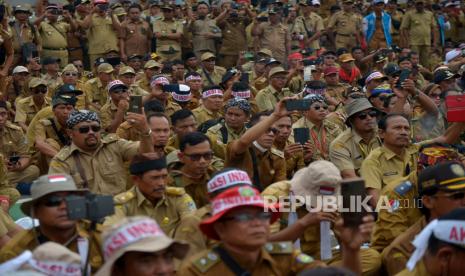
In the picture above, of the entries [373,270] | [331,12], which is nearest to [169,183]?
[373,270]

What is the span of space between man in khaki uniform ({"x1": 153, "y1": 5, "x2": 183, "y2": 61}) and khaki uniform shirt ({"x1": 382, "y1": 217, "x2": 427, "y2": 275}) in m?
12.4

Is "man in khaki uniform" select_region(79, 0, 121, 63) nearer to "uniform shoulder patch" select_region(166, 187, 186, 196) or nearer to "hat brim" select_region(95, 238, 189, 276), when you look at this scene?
"uniform shoulder patch" select_region(166, 187, 186, 196)

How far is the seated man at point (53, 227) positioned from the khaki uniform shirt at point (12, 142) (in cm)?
492

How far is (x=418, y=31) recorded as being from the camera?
66.2ft

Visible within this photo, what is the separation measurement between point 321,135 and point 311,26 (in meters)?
9.95

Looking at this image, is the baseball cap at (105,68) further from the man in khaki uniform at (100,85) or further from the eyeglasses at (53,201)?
the eyeglasses at (53,201)

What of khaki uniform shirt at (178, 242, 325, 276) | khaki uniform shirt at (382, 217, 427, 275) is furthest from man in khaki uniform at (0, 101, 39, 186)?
khaki uniform shirt at (178, 242, 325, 276)

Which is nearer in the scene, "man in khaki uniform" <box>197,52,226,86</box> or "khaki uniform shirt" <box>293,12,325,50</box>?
"man in khaki uniform" <box>197,52,226,86</box>

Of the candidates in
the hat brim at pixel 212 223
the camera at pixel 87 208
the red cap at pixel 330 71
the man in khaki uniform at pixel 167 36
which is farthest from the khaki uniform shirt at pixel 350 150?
the man in khaki uniform at pixel 167 36

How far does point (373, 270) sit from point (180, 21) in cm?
1281

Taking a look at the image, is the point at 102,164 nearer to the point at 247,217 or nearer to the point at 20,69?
the point at 247,217

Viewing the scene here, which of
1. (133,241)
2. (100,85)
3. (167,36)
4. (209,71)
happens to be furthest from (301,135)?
(167,36)

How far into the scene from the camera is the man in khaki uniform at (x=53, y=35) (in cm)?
1659

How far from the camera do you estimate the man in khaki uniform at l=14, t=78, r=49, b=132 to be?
1223 cm
